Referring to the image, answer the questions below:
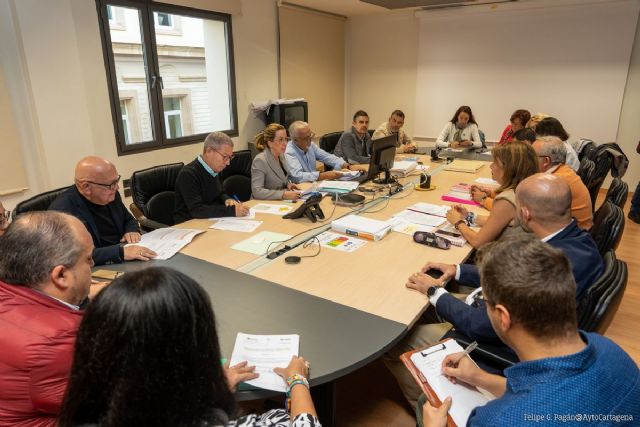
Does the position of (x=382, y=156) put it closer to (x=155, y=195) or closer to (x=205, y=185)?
(x=205, y=185)

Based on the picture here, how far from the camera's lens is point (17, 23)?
3.28 meters

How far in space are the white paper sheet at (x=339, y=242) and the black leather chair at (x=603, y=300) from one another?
111 centimetres

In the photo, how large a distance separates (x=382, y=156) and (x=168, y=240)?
1935mm

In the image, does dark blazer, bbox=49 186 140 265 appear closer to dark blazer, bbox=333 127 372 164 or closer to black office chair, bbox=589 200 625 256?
black office chair, bbox=589 200 625 256

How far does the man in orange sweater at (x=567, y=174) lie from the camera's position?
8.70ft

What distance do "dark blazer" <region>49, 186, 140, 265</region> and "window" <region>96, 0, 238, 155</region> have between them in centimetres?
200

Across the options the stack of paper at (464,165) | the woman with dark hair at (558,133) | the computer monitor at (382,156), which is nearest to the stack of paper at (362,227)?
the computer monitor at (382,156)

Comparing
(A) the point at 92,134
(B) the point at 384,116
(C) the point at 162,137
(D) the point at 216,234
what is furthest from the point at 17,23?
(B) the point at 384,116

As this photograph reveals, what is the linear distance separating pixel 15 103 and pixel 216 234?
2.40m

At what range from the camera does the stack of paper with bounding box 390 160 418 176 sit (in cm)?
405

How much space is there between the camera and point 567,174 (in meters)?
2.73

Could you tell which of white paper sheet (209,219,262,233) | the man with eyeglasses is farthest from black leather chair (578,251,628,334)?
the man with eyeglasses

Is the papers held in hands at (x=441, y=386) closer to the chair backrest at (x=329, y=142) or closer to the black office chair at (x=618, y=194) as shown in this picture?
the black office chair at (x=618, y=194)

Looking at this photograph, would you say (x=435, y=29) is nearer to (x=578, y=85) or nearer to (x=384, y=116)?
(x=384, y=116)
